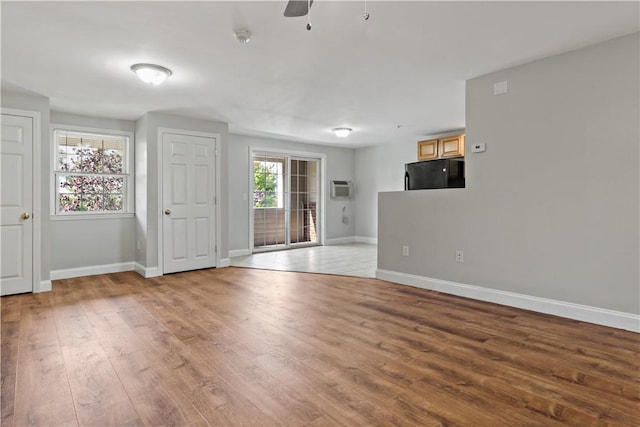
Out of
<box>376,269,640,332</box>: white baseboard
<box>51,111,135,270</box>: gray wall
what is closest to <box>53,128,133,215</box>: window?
<box>51,111,135,270</box>: gray wall

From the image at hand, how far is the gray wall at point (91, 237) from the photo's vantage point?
4.90m

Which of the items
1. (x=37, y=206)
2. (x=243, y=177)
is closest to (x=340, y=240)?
(x=243, y=177)

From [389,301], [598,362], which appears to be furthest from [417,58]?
[598,362]

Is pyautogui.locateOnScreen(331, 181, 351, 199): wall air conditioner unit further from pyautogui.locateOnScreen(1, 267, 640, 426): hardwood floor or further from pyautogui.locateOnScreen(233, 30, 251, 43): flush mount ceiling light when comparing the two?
pyautogui.locateOnScreen(233, 30, 251, 43): flush mount ceiling light

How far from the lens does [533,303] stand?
3314 mm

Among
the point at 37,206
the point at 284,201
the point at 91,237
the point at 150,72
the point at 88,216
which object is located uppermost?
the point at 150,72

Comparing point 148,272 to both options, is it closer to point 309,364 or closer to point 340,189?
point 309,364

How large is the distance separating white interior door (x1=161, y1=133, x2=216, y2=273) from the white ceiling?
2.42 feet

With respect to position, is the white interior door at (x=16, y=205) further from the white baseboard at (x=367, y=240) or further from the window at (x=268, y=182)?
the white baseboard at (x=367, y=240)

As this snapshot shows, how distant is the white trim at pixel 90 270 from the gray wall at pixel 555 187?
4521mm

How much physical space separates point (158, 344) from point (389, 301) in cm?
220

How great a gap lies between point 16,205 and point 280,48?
3580mm

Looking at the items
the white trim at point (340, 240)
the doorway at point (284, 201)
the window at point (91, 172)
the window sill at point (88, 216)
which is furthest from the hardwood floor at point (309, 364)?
the white trim at point (340, 240)

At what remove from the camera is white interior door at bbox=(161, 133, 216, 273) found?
514cm
